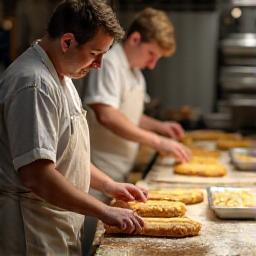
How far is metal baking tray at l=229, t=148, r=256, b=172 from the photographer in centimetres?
361

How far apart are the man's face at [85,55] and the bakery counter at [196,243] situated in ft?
2.03

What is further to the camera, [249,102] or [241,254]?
[249,102]

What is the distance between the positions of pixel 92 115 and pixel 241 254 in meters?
1.83

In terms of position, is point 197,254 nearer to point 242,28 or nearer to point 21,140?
point 21,140

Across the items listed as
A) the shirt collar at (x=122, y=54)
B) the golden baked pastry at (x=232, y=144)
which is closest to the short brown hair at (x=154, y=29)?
the shirt collar at (x=122, y=54)

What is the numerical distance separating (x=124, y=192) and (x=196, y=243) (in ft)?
1.45

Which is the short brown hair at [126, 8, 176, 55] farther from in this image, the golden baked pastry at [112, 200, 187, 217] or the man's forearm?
the golden baked pastry at [112, 200, 187, 217]

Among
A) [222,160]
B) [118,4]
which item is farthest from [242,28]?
[222,160]

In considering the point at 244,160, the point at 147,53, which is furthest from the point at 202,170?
the point at 147,53

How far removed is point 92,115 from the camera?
12.1 ft

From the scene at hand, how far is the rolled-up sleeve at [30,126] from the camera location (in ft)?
6.39

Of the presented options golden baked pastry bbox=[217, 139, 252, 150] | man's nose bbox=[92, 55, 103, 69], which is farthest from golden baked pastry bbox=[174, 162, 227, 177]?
man's nose bbox=[92, 55, 103, 69]

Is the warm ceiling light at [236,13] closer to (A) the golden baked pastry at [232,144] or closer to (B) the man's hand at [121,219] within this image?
(A) the golden baked pastry at [232,144]

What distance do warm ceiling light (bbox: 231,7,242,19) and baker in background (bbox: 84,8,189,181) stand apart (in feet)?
7.31
